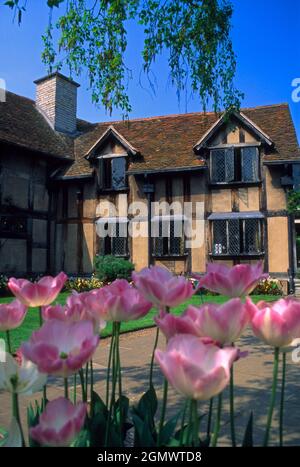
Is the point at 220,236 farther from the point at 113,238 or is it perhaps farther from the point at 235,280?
the point at 235,280

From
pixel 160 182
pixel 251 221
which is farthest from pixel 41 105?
pixel 251 221

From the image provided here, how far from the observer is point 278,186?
1487 centimetres

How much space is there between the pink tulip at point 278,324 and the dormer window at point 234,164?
48.8ft

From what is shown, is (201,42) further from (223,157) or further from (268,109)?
(268,109)

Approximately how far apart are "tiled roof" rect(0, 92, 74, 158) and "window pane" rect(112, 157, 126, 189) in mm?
2552

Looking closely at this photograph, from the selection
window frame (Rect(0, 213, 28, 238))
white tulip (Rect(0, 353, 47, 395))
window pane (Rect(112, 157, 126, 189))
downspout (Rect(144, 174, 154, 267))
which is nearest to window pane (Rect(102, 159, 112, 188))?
window pane (Rect(112, 157, 126, 189))

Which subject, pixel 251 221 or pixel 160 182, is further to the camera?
pixel 160 182

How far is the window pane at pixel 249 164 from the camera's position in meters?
15.3

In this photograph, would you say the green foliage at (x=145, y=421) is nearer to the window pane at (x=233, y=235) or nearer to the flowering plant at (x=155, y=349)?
the flowering plant at (x=155, y=349)

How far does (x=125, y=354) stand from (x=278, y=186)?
10951mm

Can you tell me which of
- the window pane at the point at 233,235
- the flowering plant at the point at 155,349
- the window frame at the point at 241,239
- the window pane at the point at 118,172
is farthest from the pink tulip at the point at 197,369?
the window pane at the point at 118,172

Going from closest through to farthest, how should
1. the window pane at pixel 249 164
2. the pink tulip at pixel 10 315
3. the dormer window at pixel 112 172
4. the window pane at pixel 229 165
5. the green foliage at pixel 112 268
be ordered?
the pink tulip at pixel 10 315, the green foliage at pixel 112 268, the window pane at pixel 249 164, the window pane at pixel 229 165, the dormer window at pixel 112 172

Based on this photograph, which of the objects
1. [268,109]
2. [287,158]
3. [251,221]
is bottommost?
[251,221]

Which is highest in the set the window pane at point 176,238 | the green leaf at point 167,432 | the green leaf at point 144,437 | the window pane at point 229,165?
the window pane at point 229,165
